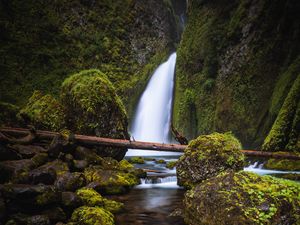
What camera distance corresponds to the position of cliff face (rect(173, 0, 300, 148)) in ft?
52.1

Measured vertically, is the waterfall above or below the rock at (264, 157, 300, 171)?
above

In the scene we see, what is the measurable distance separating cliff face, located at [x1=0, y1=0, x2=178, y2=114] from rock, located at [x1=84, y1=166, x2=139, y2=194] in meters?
16.7

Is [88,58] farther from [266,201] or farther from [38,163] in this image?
[266,201]

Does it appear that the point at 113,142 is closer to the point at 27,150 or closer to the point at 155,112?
the point at 27,150

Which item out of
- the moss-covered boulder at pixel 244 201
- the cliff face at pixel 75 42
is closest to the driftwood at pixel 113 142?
the moss-covered boulder at pixel 244 201

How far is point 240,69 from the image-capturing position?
18844 mm

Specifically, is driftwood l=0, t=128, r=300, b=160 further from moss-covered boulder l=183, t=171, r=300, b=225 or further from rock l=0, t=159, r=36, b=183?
moss-covered boulder l=183, t=171, r=300, b=225

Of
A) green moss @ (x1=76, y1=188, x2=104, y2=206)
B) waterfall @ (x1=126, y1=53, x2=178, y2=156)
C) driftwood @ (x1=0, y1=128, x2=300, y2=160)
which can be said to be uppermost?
waterfall @ (x1=126, y1=53, x2=178, y2=156)

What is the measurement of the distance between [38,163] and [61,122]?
3.60m

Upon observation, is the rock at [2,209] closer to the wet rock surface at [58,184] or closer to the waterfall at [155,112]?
the wet rock surface at [58,184]

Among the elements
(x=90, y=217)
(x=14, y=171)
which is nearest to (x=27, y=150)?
(x=14, y=171)

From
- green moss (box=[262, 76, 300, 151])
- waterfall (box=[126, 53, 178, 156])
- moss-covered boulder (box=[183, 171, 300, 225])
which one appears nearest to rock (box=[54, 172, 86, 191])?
moss-covered boulder (box=[183, 171, 300, 225])

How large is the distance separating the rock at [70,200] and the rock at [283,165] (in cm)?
928

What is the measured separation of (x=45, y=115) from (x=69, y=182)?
532 centimetres
